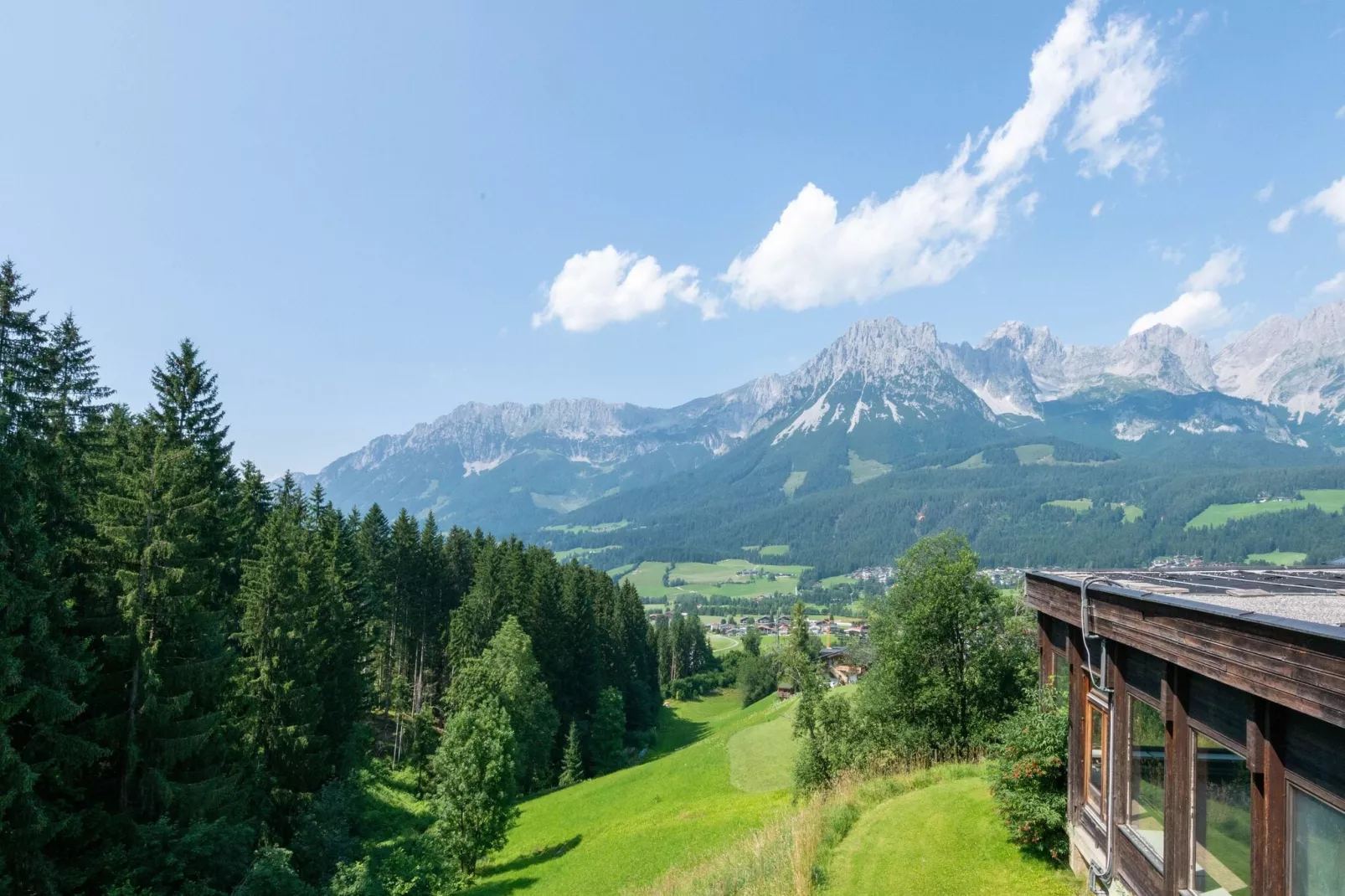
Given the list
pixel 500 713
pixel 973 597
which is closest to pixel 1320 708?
pixel 973 597

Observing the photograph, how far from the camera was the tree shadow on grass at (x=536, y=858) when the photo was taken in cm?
3516

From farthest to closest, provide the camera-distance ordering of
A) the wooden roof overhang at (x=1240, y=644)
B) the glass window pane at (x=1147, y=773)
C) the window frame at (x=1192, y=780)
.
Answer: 1. the glass window pane at (x=1147, y=773)
2. the window frame at (x=1192, y=780)
3. the wooden roof overhang at (x=1240, y=644)

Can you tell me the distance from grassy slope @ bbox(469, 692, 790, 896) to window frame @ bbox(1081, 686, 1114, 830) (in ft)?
55.5

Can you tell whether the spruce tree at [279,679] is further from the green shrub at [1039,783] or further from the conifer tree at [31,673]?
the green shrub at [1039,783]

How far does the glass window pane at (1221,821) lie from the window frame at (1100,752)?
2.95 m

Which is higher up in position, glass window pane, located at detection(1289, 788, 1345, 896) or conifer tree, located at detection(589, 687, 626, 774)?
glass window pane, located at detection(1289, 788, 1345, 896)

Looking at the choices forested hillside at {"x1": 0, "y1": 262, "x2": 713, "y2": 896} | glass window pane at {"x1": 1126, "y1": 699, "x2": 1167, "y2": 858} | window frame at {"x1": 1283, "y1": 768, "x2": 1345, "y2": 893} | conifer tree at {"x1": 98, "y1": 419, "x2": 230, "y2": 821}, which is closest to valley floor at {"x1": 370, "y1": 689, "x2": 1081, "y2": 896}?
glass window pane at {"x1": 1126, "y1": 699, "x2": 1167, "y2": 858}

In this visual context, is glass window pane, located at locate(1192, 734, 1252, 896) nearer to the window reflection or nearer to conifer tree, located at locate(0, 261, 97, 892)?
the window reflection

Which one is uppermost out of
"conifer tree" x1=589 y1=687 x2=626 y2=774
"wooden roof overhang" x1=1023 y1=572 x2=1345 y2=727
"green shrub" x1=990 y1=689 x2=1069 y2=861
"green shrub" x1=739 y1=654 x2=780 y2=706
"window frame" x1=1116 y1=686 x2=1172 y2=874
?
"wooden roof overhang" x1=1023 y1=572 x2=1345 y2=727

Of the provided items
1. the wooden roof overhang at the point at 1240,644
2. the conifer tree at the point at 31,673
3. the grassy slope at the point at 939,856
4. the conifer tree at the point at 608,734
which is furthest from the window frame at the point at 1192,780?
the conifer tree at the point at 608,734

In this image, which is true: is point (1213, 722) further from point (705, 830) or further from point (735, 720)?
point (735, 720)

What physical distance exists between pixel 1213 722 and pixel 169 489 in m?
26.7

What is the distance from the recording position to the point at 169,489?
21.9 meters

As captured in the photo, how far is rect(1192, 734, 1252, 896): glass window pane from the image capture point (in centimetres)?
777
